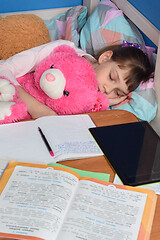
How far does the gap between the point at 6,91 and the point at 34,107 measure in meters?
0.13

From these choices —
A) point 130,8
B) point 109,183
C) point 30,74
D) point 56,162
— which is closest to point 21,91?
point 30,74

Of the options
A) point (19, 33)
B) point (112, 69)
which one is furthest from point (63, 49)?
point (19, 33)

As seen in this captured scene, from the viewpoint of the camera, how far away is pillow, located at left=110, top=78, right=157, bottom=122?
1.24 meters

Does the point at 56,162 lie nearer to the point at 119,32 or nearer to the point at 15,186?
the point at 15,186

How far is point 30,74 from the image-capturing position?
1391mm

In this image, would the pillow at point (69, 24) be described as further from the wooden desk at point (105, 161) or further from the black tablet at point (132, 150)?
the black tablet at point (132, 150)

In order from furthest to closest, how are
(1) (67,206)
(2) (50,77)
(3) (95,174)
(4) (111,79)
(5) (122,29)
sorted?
(5) (122,29)
(4) (111,79)
(2) (50,77)
(3) (95,174)
(1) (67,206)

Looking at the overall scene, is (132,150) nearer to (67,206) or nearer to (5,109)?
(67,206)

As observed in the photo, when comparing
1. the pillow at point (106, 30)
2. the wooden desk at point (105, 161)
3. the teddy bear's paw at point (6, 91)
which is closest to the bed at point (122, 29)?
the pillow at point (106, 30)

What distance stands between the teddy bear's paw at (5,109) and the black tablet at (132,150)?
11.2 inches

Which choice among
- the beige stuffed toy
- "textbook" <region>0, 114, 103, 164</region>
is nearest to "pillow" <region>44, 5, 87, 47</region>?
the beige stuffed toy

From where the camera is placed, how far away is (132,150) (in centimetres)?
96

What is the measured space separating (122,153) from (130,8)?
890 mm

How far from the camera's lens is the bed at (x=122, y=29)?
1249mm
